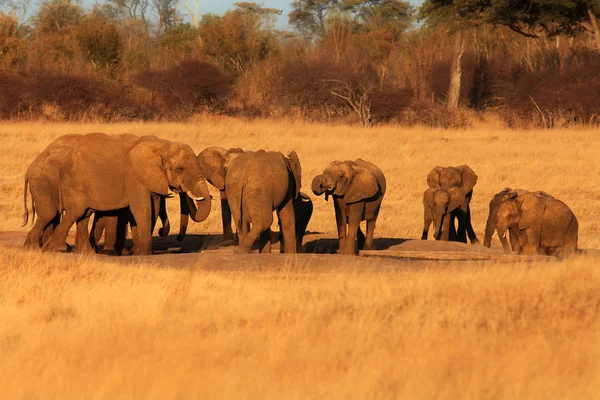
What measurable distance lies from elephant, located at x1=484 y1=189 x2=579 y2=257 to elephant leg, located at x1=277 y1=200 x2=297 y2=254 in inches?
102

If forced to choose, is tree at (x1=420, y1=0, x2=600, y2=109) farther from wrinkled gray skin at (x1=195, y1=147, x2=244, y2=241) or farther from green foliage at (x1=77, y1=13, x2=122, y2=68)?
green foliage at (x1=77, y1=13, x2=122, y2=68)

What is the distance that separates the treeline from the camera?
126 ft

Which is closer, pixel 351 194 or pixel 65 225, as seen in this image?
pixel 65 225

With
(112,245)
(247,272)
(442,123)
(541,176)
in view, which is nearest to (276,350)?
(247,272)

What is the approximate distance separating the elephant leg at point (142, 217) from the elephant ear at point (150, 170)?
11 centimetres

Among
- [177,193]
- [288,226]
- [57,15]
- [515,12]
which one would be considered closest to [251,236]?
[288,226]

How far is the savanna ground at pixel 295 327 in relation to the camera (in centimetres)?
644

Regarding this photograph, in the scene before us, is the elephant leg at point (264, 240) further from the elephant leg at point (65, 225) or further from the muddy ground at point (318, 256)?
the elephant leg at point (65, 225)

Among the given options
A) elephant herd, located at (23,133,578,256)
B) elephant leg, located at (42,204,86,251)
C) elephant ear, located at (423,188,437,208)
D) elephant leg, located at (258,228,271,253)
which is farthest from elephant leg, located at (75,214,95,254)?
elephant ear, located at (423,188,437,208)

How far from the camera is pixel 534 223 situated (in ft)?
47.3

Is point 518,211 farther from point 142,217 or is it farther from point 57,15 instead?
point 57,15

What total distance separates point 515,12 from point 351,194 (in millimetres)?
15389

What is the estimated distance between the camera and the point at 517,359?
701 centimetres

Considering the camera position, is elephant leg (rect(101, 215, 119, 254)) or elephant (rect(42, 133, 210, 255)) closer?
elephant (rect(42, 133, 210, 255))
